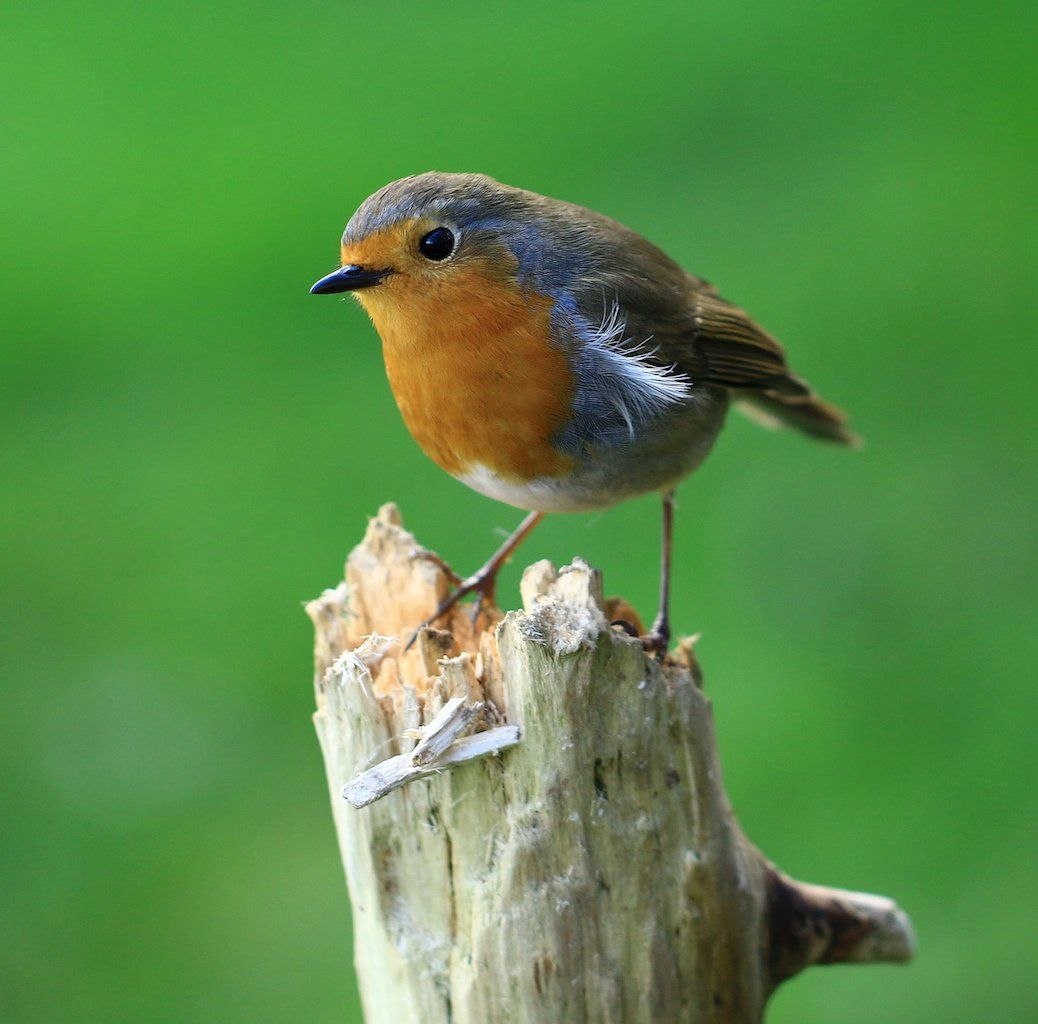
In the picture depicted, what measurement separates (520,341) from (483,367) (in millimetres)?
106

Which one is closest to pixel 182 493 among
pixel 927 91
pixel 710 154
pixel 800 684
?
pixel 800 684

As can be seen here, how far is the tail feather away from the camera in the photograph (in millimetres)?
4594

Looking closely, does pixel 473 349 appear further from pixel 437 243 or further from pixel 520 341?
pixel 437 243

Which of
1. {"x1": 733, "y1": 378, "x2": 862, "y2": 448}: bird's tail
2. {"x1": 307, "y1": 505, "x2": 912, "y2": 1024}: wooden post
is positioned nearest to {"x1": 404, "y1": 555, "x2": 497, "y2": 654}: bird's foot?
{"x1": 307, "y1": 505, "x2": 912, "y2": 1024}: wooden post

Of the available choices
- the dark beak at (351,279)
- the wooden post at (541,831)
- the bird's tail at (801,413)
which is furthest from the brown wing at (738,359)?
the wooden post at (541,831)

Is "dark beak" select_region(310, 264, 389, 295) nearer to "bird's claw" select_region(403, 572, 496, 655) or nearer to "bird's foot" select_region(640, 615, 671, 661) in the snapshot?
"bird's claw" select_region(403, 572, 496, 655)

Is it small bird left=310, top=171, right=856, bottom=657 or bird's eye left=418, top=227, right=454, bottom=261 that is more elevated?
bird's eye left=418, top=227, right=454, bottom=261

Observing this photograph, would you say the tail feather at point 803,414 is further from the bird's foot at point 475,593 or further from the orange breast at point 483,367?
Result: the orange breast at point 483,367

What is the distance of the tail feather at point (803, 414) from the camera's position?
4594 mm

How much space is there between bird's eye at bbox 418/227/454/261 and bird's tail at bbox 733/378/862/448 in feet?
4.09

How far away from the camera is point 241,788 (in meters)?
5.69

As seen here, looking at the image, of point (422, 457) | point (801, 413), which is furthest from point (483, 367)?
point (422, 457)

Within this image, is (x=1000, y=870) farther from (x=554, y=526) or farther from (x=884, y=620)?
(x=554, y=526)

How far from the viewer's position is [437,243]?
3.51 meters
